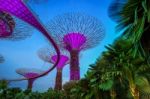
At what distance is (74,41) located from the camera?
6581 centimetres

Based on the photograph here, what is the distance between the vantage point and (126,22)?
1318 cm

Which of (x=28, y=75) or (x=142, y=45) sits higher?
(x=28, y=75)

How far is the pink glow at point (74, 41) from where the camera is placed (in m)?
65.9

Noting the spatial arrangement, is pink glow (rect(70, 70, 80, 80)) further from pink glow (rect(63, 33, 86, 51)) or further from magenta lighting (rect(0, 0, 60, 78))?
magenta lighting (rect(0, 0, 60, 78))

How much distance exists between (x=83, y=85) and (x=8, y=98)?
19574mm

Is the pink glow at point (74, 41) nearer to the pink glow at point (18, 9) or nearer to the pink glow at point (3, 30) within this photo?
the pink glow at point (3, 30)

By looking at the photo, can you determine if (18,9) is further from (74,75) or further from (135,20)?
(135,20)

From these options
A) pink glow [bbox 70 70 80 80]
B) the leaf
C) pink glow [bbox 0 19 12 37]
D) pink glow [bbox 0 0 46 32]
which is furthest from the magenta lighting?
the leaf

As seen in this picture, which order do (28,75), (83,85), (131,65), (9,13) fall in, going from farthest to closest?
(28,75)
(9,13)
(83,85)
(131,65)

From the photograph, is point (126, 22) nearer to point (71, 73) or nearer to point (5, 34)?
point (5, 34)

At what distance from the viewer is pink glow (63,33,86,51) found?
6588 cm

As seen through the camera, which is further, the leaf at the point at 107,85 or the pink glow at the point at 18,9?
the pink glow at the point at 18,9

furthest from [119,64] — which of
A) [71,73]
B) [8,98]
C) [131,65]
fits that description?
[71,73]

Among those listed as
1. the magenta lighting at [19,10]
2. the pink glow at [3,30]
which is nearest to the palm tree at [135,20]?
the magenta lighting at [19,10]
